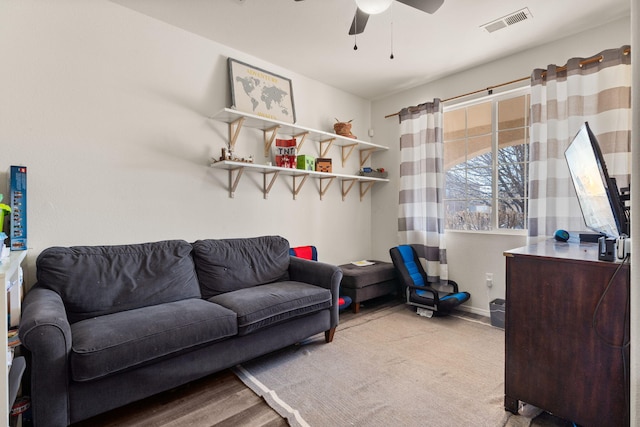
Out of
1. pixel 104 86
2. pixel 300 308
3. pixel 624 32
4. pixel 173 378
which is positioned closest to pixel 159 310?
pixel 173 378

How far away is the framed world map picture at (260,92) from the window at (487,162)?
1792 millimetres

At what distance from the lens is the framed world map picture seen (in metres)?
2.87

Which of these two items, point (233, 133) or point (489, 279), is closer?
point (233, 133)

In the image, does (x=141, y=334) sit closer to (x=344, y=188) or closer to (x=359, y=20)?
(x=359, y=20)

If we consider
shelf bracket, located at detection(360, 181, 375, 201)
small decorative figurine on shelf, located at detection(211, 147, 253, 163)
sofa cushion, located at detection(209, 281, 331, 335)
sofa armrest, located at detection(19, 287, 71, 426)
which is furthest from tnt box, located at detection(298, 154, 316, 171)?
sofa armrest, located at detection(19, 287, 71, 426)

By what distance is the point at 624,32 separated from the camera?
2395mm

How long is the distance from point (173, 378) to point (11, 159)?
168 centimetres

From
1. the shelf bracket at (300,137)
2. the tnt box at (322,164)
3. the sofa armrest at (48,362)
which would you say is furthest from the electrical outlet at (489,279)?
the sofa armrest at (48,362)

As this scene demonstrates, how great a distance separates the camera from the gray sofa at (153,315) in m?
1.43

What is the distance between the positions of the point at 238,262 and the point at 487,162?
8.71ft

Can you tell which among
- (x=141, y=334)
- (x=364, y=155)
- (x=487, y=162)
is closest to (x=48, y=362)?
(x=141, y=334)

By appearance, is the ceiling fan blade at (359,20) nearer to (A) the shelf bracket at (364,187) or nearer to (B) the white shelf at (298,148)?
(B) the white shelf at (298,148)

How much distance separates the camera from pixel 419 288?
3174 mm

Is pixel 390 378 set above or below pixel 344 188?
below
